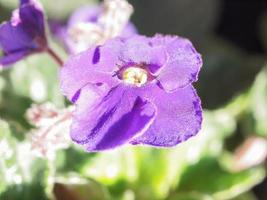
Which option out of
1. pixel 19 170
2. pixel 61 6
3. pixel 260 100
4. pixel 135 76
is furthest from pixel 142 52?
pixel 61 6

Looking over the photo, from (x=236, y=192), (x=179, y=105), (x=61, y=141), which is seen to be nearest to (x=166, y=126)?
(x=179, y=105)

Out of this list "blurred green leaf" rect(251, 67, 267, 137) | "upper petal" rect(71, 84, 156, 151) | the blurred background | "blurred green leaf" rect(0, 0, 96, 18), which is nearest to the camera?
"upper petal" rect(71, 84, 156, 151)

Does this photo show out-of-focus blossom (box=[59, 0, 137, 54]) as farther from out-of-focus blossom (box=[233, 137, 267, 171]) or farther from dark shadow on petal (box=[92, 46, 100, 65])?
out-of-focus blossom (box=[233, 137, 267, 171])

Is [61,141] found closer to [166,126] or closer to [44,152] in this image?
[44,152]

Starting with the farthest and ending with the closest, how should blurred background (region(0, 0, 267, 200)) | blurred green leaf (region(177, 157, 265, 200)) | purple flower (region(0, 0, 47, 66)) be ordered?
blurred green leaf (region(177, 157, 265, 200))
blurred background (region(0, 0, 267, 200))
purple flower (region(0, 0, 47, 66))

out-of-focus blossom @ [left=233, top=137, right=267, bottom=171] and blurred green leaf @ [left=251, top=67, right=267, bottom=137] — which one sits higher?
blurred green leaf @ [left=251, top=67, right=267, bottom=137]

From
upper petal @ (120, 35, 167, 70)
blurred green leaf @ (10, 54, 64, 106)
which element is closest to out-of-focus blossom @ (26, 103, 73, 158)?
upper petal @ (120, 35, 167, 70)
